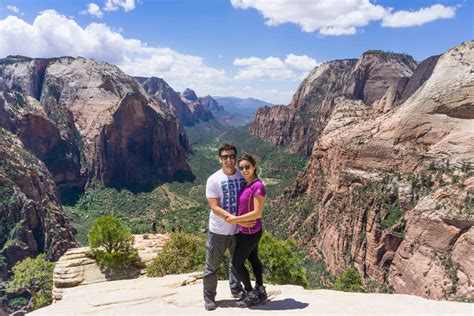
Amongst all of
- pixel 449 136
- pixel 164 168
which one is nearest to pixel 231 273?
pixel 449 136

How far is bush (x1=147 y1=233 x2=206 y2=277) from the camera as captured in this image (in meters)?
26.5

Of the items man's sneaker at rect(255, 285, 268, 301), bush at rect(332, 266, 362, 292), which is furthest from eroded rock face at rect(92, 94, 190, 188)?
man's sneaker at rect(255, 285, 268, 301)

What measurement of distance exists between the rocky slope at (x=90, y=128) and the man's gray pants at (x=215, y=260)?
5750 inches

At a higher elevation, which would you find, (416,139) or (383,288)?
(416,139)

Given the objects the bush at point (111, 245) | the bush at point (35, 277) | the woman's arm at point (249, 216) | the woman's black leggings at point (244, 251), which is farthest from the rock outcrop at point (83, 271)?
the bush at point (35, 277)

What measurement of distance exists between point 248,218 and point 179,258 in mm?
18194

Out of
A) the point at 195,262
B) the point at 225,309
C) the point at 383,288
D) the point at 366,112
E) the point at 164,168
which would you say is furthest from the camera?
the point at 164,168

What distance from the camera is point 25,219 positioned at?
79938mm

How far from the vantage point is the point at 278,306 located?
41.3 feet

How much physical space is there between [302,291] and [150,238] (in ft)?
83.1

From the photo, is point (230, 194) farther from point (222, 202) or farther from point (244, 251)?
A: point (244, 251)

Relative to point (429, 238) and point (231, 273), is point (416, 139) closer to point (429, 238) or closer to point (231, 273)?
point (429, 238)

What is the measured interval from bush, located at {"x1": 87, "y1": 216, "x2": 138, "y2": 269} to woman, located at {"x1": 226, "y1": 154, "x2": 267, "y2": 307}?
61.3 ft

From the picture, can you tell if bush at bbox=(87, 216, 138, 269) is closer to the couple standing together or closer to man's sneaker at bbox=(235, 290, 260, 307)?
the couple standing together
